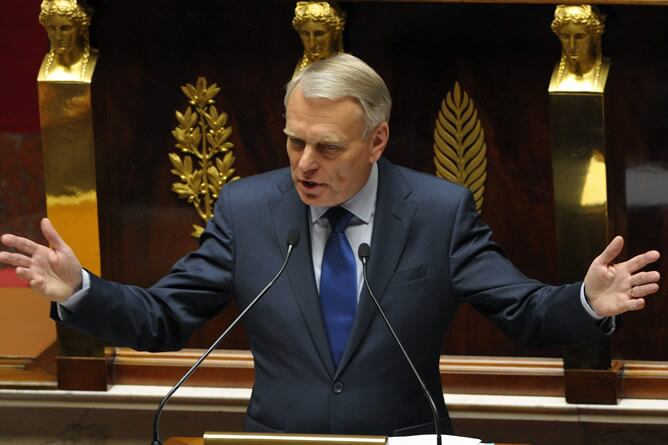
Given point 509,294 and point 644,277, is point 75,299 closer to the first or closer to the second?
point 509,294

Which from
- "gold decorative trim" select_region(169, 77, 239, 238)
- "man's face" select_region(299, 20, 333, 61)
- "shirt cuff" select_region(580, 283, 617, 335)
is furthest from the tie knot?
"gold decorative trim" select_region(169, 77, 239, 238)

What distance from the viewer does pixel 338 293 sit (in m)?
2.23

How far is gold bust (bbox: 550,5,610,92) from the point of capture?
260 centimetres

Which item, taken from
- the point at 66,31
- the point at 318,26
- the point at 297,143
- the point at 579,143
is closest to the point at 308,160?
the point at 297,143

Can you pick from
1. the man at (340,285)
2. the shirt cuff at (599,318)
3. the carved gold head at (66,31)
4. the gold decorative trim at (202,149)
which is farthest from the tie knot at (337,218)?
the carved gold head at (66,31)

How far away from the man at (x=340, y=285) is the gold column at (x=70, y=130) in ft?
2.05

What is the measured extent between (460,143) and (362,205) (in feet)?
1.96

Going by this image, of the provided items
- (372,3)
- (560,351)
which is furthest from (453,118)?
(560,351)

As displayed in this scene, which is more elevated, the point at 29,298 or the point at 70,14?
the point at 70,14

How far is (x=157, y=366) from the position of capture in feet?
9.82

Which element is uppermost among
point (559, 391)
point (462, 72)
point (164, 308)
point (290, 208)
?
point (462, 72)

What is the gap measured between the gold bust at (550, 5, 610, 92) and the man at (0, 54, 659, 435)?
1.50ft

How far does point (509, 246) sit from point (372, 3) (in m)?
0.54

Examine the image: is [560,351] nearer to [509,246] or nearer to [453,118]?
[509,246]
